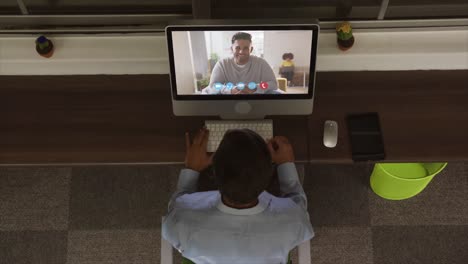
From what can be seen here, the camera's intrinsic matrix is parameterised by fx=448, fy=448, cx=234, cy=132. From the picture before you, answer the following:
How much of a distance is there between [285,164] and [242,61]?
49 cm

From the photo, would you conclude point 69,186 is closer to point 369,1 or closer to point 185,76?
point 185,76

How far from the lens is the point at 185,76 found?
5.99ft

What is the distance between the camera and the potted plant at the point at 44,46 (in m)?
2.13

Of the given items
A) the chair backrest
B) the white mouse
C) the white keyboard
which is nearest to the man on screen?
the white keyboard

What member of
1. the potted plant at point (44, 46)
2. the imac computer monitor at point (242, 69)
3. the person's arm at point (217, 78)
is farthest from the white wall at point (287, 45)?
the potted plant at point (44, 46)

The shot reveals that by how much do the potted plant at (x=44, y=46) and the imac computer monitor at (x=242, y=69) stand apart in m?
0.74

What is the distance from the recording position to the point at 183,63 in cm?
179

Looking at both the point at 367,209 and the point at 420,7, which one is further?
the point at 367,209

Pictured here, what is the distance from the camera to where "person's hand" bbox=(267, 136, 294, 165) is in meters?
1.93

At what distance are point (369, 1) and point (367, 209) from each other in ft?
3.94

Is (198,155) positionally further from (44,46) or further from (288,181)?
(44,46)

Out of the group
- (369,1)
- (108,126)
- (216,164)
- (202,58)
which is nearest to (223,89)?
(202,58)

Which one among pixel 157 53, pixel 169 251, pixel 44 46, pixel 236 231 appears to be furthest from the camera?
pixel 157 53

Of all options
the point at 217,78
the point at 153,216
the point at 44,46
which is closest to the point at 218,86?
the point at 217,78
